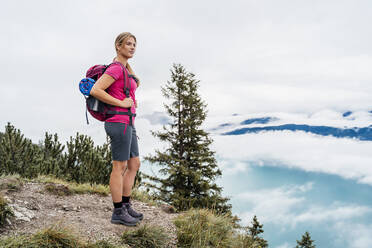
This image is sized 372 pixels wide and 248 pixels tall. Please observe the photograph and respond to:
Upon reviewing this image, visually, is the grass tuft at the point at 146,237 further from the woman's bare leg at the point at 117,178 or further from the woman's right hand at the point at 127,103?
the woman's right hand at the point at 127,103

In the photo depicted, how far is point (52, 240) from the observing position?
2779 millimetres

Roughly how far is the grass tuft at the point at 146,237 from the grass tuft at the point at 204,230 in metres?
0.28

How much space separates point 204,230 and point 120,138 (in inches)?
70.2

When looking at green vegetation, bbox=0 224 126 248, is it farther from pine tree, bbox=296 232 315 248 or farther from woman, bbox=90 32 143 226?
pine tree, bbox=296 232 315 248

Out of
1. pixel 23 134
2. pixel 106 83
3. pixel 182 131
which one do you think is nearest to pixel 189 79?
pixel 182 131

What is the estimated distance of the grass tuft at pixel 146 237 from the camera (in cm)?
319

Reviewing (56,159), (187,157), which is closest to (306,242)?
(187,157)

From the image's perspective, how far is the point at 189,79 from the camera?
18.0 metres

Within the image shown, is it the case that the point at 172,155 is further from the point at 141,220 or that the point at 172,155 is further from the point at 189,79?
the point at 141,220

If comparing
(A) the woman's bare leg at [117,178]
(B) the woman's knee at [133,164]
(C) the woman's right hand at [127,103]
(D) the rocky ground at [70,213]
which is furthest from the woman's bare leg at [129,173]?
(C) the woman's right hand at [127,103]

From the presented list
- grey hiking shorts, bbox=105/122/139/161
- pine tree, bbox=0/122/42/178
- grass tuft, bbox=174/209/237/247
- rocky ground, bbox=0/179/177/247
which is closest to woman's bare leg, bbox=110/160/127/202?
grey hiking shorts, bbox=105/122/139/161

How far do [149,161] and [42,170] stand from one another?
8263 millimetres

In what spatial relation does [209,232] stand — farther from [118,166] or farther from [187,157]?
[187,157]

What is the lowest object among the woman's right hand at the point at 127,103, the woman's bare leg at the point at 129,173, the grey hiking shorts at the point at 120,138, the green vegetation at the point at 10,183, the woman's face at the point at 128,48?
the green vegetation at the point at 10,183
